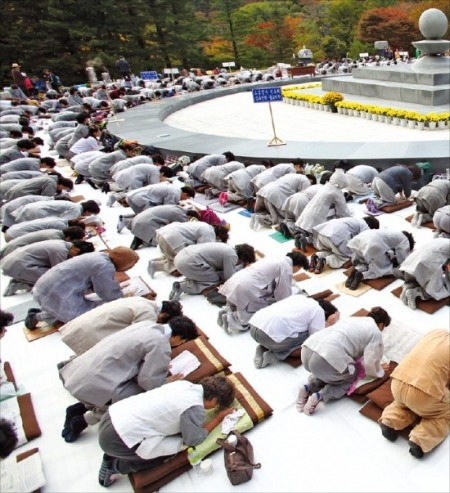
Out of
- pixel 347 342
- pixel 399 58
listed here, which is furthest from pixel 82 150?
pixel 399 58

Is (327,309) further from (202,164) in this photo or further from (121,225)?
(202,164)

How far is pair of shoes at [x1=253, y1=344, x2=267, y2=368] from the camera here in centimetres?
389

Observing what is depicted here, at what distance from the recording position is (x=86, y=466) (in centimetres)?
323

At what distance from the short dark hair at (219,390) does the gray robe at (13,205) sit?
5287mm

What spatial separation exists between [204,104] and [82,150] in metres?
9.72

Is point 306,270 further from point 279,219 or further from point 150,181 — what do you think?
point 150,181

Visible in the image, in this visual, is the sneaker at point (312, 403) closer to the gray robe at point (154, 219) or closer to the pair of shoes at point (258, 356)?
the pair of shoes at point (258, 356)

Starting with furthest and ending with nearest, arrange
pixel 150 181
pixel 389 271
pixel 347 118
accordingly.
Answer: pixel 347 118, pixel 150 181, pixel 389 271

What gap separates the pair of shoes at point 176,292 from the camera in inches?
201

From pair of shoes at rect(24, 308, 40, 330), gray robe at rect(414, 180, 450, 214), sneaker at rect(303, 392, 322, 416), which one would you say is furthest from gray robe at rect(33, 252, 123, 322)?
gray robe at rect(414, 180, 450, 214)

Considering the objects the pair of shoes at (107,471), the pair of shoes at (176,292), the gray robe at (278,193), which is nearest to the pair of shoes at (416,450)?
the pair of shoes at (107,471)

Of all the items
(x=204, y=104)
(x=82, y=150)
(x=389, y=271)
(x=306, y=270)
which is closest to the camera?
(x=389, y=271)

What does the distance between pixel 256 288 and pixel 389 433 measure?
174 cm

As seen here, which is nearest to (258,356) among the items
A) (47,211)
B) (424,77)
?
(47,211)
